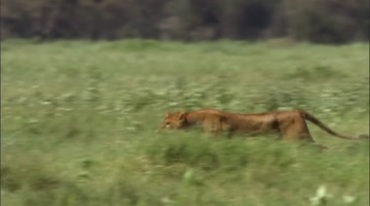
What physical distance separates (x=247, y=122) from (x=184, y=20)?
10444 mm

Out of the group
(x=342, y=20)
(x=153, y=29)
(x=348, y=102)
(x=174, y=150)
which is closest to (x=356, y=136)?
(x=348, y=102)

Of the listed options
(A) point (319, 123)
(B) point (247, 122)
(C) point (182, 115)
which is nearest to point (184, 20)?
(A) point (319, 123)

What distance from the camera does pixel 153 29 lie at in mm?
18078

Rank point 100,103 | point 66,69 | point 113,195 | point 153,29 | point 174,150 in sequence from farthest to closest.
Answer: point 153,29, point 66,69, point 100,103, point 174,150, point 113,195

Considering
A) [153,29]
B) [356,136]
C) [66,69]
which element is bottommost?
[153,29]

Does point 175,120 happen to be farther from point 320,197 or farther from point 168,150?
point 320,197

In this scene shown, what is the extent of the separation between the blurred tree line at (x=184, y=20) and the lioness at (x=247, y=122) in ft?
28.2

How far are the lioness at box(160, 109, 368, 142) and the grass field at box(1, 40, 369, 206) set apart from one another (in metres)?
0.08

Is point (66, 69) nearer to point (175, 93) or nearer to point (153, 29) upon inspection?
point (175, 93)

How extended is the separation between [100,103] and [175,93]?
2.44 ft

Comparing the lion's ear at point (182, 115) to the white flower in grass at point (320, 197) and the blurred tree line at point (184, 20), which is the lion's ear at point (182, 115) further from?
the blurred tree line at point (184, 20)

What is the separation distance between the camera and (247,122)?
220 inches

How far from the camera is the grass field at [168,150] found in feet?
16.7

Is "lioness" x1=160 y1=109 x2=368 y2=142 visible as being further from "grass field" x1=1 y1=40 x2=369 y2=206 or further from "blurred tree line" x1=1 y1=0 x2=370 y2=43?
"blurred tree line" x1=1 y1=0 x2=370 y2=43
